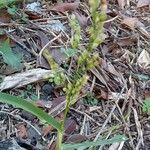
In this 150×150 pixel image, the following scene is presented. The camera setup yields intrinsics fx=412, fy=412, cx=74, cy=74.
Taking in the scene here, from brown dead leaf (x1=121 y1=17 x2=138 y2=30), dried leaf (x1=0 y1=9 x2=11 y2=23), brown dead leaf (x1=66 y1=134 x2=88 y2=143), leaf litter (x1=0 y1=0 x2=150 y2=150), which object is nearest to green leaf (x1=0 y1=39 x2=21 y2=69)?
leaf litter (x1=0 y1=0 x2=150 y2=150)

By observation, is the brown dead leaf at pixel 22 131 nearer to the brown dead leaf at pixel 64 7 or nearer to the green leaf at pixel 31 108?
the green leaf at pixel 31 108

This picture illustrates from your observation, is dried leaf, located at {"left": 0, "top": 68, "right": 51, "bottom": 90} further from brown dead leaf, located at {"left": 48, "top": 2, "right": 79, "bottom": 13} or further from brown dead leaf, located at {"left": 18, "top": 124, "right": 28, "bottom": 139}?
brown dead leaf, located at {"left": 48, "top": 2, "right": 79, "bottom": 13}

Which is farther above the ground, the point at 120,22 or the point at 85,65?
the point at 85,65

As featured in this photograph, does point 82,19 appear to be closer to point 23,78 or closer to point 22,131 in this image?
point 23,78

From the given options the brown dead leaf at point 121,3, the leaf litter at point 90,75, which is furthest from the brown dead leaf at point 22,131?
the brown dead leaf at point 121,3

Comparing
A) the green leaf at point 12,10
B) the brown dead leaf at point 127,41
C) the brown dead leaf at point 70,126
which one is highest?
the green leaf at point 12,10

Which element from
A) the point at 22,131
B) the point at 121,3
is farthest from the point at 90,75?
the point at 121,3

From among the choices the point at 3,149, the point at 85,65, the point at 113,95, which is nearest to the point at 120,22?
the point at 113,95

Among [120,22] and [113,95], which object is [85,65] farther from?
[120,22]
